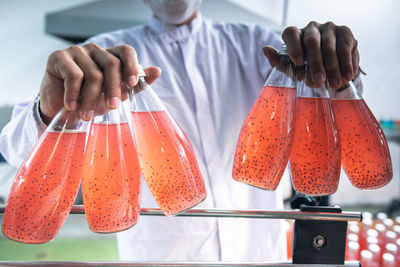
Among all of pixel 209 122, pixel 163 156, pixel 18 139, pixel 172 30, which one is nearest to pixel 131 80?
pixel 163 156

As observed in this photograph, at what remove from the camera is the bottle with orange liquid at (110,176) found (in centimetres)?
45

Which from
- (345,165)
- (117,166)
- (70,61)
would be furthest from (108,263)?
(345,165)

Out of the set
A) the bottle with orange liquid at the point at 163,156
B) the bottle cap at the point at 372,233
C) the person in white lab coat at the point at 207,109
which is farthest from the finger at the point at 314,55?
the bottle cap at the point at 372,233

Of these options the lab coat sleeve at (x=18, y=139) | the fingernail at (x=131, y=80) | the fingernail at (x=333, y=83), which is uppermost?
the fingernail at (x=131, y=80)

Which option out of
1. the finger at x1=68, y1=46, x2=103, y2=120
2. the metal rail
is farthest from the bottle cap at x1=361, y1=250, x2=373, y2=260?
the finger at x1=68, y1=46, x2=103, y2=120

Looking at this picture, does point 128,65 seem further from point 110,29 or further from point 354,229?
point 110,29

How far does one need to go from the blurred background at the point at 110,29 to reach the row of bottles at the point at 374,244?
1.72 meters

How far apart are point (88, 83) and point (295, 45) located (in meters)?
0.33

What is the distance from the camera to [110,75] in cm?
45

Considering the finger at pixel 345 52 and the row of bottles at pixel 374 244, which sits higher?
the finger at pixel 345 52

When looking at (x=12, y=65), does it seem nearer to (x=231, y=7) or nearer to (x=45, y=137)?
(x=231, y=7)

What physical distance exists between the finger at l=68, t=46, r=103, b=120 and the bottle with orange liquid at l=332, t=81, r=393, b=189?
405 millimetres

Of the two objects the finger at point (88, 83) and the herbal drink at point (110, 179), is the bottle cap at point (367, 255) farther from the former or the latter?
the finger at point (88, 83)

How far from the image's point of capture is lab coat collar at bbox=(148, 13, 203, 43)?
3.49 feet
